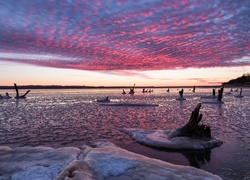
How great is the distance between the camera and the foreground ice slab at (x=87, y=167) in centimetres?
634

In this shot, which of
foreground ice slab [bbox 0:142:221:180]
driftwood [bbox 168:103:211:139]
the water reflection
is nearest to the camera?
foreground ice slab [bbox 0:142:221:180]

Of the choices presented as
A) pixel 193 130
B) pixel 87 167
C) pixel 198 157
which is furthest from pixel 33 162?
pixel 193 130

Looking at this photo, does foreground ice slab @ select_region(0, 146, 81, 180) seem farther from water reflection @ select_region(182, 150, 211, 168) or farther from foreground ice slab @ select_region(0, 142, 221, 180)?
water reflection @ select_region(182, 150, 211, 168)

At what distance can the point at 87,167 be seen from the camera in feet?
22.5

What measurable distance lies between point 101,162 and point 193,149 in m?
4.81

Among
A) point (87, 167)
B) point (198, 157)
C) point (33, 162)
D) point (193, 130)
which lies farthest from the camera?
point (193, 130)

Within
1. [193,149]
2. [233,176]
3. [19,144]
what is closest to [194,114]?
[193,149]

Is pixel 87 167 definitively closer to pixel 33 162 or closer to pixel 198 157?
pixel 33 162

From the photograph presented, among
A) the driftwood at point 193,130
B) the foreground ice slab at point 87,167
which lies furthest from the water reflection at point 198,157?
the driftwood at point 193,130

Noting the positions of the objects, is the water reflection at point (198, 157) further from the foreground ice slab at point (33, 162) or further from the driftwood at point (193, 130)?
the foreground ice slab at point (33, 162)

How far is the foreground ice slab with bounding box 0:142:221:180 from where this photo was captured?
6.34 m

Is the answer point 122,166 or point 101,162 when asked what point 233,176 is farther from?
point 101,162


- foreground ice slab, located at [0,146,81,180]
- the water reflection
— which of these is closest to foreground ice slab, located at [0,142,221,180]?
foreground ice slab, located at [0,146,81,180]

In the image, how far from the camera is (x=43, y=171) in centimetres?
659
